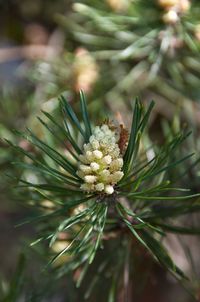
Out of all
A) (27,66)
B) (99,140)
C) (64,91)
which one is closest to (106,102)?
(64,91)

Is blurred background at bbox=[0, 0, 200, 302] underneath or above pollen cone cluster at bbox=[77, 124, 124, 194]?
above

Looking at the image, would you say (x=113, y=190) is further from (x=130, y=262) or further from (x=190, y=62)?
(x=190, y=62)

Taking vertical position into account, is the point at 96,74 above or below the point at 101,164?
above

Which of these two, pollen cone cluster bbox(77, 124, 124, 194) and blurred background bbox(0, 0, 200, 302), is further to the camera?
blurred background bbox(0, 0, 200, 302)

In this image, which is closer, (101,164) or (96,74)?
(101,164)

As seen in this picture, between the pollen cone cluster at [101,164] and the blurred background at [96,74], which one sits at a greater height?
the blurred background at [96,74]
